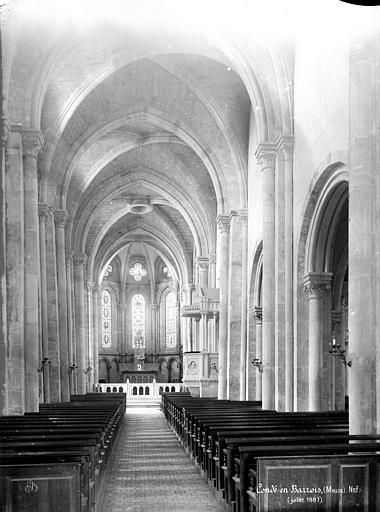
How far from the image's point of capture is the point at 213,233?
3625 centimetres

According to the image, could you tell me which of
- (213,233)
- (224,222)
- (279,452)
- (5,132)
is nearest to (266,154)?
(5,132)

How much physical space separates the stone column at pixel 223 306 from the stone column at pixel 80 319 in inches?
422

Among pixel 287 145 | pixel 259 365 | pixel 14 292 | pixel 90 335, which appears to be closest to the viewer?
pixel 14 292

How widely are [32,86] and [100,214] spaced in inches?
968

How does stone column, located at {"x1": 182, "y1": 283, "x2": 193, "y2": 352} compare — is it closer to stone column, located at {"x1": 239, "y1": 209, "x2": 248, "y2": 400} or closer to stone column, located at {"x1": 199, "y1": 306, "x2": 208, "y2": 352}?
stone column, located at {"x1": 199, "y1": 306, "x2": 208, "y2": 352}

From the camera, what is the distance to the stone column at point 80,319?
119 ft

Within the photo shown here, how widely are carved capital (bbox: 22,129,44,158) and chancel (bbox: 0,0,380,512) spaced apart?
0.08 metres

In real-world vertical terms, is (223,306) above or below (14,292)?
below

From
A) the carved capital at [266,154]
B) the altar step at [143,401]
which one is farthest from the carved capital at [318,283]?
the altar step at [143,401]

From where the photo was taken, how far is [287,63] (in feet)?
62.6

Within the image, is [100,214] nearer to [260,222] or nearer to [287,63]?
[260,222]

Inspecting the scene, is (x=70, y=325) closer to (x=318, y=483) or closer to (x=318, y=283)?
(x=318, y=283)

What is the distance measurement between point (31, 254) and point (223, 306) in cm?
1134

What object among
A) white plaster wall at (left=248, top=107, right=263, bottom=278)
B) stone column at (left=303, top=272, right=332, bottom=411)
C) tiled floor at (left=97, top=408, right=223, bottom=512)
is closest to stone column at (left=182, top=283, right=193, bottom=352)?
white plaster wall at (left=248, top=107, right=263, bottom=278)
